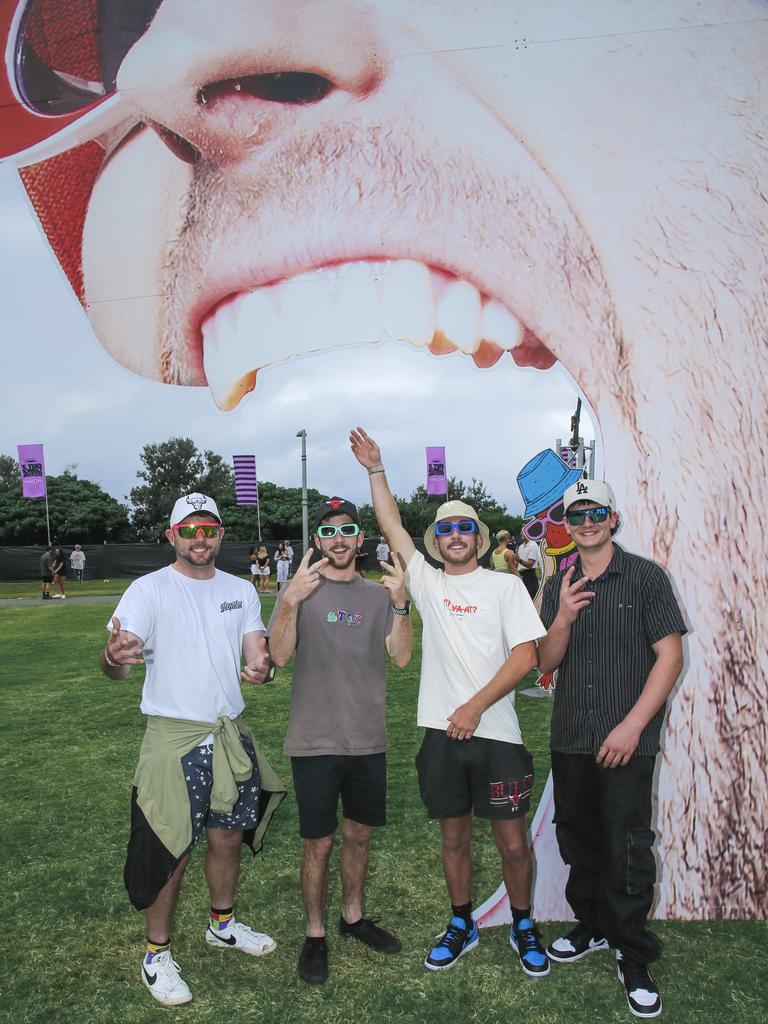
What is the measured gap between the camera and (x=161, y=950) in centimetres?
276

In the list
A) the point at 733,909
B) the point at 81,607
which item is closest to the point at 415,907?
the point at 733,909

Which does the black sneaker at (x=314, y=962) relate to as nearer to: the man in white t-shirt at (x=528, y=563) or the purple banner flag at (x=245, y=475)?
the purple banner flag at (x=245, y=475)

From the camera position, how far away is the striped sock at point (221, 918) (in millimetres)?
3008

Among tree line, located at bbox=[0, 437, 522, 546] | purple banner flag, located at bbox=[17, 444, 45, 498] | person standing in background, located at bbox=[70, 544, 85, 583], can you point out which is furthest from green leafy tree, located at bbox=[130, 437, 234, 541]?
purple banner flag, located at bbox=[17, 444, 45, 498]

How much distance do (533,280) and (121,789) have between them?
3914mm

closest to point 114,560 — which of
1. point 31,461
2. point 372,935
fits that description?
point 31,461

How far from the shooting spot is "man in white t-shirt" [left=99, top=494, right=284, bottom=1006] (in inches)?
107

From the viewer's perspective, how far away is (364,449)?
3.26 m

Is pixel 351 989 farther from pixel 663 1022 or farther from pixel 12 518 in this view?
pixel 12 518

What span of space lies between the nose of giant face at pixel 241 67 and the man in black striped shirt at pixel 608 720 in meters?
2.18

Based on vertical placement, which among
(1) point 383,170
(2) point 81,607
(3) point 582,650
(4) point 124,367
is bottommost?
(2) point 81,607

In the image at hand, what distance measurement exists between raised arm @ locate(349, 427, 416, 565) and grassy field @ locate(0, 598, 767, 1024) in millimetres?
1540

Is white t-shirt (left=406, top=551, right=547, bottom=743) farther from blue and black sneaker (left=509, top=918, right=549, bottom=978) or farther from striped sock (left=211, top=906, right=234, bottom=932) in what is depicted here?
striped sock (left=211, top=906, right=234, bottom=932)

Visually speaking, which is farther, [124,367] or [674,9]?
[124,367]
